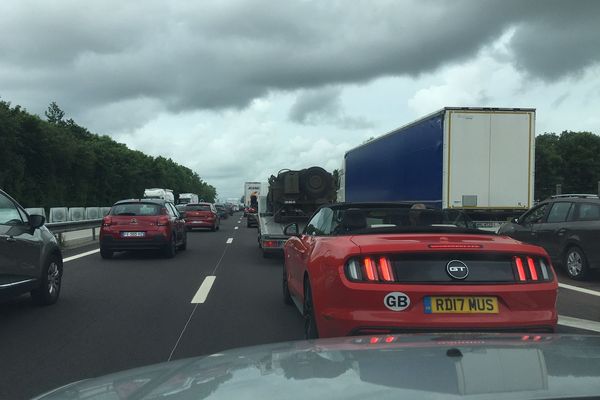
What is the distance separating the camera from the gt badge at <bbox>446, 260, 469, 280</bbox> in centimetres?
426

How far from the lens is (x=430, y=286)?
4176 millimetres

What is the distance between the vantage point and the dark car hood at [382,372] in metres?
2.06

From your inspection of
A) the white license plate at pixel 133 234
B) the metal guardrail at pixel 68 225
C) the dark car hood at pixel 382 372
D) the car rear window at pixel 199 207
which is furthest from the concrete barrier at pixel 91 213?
the dark car hood at pixel 382 372

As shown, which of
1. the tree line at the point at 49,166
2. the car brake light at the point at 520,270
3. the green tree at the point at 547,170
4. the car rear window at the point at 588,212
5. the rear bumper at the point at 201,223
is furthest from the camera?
Result: the green tree at the point at 547,170

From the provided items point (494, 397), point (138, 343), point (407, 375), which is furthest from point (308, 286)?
point (494, 397)

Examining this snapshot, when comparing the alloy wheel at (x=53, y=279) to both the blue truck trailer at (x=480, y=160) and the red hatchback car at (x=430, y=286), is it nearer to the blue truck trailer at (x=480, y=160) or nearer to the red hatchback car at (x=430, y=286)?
the red hatchback car at (x=430, y=286)

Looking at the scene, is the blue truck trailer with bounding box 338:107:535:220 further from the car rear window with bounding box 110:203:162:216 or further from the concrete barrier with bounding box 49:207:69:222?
the concrete barrier with bounding box 49:207:69:222

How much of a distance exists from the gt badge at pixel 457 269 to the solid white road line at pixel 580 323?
2862 millimetres

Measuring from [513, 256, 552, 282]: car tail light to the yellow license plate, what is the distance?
38 cm

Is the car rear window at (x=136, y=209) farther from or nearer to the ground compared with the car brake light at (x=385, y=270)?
farther from the ground

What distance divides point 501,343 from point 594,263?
8.32 meters

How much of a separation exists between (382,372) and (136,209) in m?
12.7

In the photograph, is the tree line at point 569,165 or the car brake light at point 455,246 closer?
the car brake light at point 455,246

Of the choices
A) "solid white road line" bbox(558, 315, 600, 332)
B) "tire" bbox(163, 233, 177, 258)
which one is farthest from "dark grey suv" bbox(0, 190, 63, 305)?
"solid white road line" bbox(558, 315, 600, 332)
